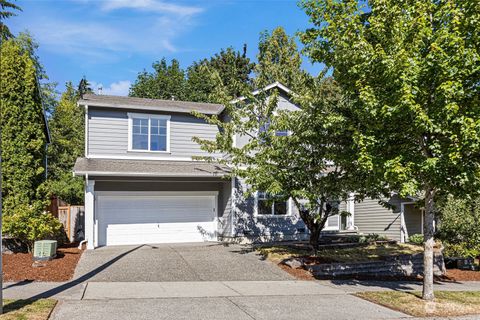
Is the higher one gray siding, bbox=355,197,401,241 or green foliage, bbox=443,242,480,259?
gray siding, bbox=355,197,401,241

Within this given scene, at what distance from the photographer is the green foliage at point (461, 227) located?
15.6 meters

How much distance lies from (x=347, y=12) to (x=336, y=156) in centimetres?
345

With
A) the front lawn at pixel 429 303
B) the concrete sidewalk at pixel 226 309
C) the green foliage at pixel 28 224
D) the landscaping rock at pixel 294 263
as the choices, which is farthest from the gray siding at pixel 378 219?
the green foliage at pixel 28 224

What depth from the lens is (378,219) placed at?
22984mm

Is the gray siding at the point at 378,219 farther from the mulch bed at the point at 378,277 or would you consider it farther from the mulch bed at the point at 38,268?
the mulch bed at the point at 38,268

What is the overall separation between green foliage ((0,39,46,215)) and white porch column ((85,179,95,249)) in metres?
1.69

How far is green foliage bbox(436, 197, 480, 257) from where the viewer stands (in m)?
15.6

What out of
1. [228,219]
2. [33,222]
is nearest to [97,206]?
[33,222]

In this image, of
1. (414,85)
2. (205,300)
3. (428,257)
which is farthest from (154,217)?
(414,85)

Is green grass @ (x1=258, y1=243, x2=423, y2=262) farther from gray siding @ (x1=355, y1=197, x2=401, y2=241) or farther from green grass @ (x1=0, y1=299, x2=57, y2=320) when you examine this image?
green grass @ (x1=0, y1=299, x2=57, y2=320)

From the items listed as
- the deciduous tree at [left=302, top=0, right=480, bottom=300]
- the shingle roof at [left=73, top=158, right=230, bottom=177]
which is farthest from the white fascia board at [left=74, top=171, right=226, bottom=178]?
the deciduous tree at [left=302, top=0, right=480, bottom=300]

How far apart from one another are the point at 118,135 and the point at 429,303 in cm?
1343

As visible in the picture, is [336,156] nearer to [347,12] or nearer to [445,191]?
[445,191]

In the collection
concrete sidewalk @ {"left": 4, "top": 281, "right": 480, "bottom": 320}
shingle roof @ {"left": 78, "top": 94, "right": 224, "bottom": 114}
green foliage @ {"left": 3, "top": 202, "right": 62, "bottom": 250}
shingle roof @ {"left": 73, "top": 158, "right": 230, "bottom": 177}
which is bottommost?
concrete sidewalk @ {"left": 4, "top": 281, "right": 480, "bottom": 320}
